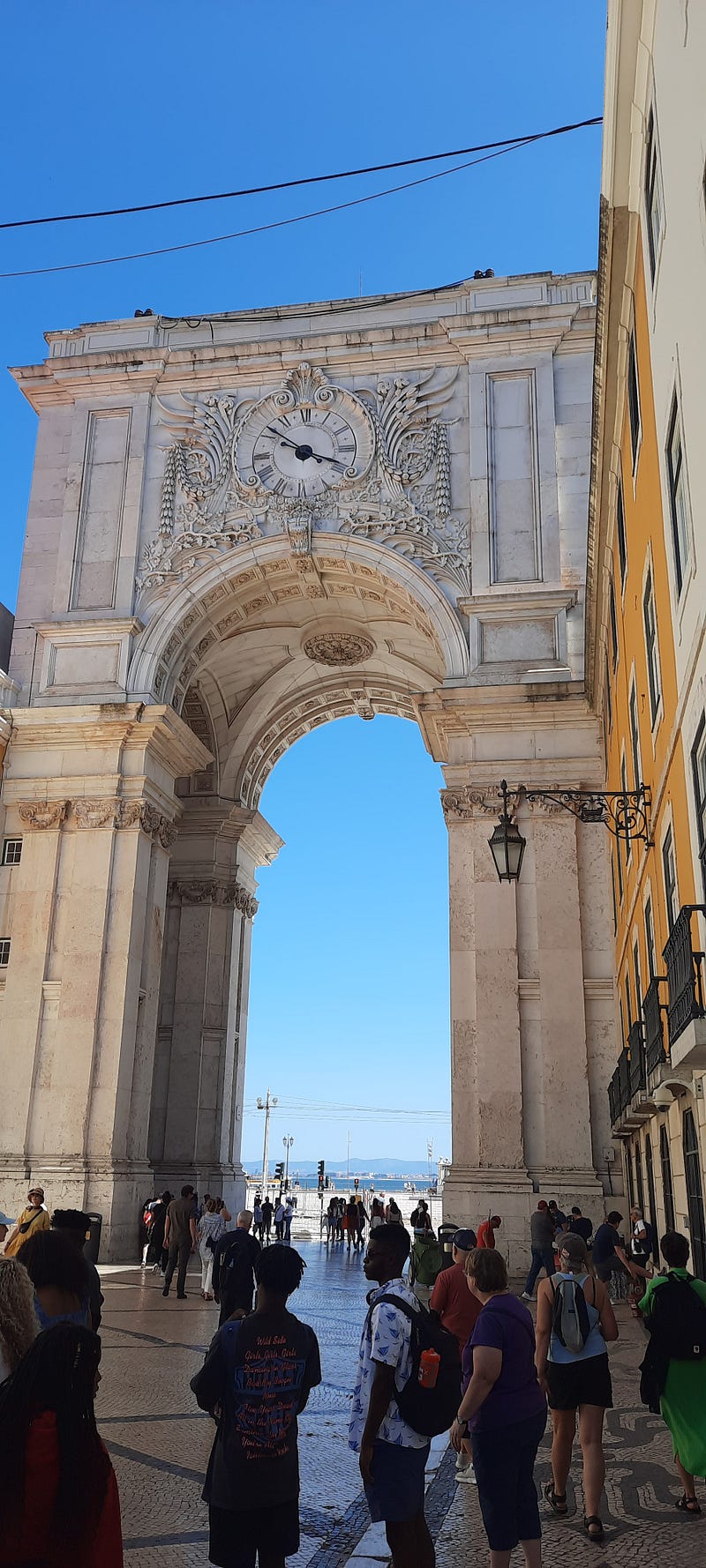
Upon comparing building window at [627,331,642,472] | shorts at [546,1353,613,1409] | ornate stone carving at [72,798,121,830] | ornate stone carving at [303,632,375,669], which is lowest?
shorts at [546,1353,613,1409]

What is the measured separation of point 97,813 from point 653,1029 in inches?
624

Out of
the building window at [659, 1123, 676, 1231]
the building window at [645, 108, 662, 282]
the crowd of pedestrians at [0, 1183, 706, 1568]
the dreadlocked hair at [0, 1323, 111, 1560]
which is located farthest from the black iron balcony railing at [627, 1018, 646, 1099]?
the dreadlocked hair at [0, 1323, 111, 1560]

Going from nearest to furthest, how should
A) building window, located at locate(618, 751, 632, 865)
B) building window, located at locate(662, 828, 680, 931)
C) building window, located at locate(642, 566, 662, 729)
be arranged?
building window, located at locate(662, 828, 680, 931) → building window, located at locate(642, 566, 662, 729) → building window, located at locate(618, 751, 632, 865)

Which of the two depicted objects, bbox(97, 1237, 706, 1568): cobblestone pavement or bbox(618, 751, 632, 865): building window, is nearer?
bbox(97, 1237, 706, 1568): cobblestone pavement

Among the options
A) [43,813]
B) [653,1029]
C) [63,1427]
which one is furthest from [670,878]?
[43,813]

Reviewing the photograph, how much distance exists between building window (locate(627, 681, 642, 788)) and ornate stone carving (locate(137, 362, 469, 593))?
11.2 meters

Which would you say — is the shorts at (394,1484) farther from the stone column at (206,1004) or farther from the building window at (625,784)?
the stone column at (206,1004)

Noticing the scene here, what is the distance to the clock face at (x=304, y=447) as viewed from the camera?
93.5ft

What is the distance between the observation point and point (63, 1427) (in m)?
3.19

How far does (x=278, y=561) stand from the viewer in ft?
93.8

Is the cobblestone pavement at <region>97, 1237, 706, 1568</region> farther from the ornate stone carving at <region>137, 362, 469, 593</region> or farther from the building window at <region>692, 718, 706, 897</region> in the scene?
the ornate stone carving at <region>137, 362, 469, 593</region>

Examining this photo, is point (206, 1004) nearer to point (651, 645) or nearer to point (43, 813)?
point (43, 813)

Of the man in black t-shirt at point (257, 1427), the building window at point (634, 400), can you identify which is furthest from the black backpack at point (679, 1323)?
the building window at point (634, 400)

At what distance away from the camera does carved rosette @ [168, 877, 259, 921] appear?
33688 mm
